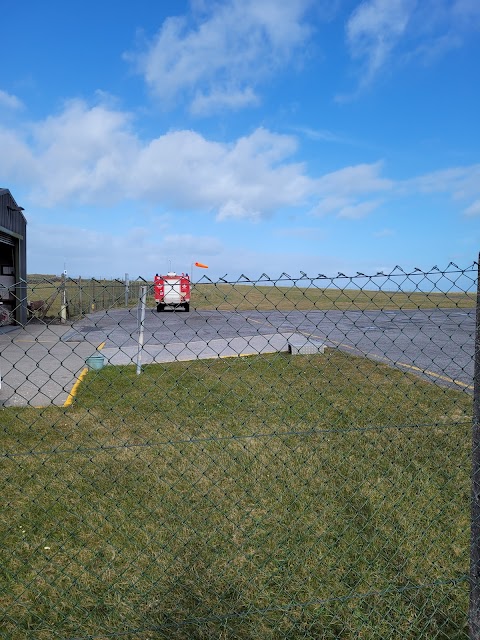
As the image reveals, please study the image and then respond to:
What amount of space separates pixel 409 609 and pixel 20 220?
61.6 feet

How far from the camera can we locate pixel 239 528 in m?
3.60

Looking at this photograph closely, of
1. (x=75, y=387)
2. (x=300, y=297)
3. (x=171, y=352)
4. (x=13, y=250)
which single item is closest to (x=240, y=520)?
(x=75, y=387)

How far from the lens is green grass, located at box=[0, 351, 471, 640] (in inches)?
106

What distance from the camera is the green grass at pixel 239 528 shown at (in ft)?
8.85

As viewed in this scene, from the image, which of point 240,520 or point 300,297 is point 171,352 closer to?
point 240,520

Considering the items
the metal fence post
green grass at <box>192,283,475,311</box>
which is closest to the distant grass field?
green grass at <box>192,283,475,311</box>

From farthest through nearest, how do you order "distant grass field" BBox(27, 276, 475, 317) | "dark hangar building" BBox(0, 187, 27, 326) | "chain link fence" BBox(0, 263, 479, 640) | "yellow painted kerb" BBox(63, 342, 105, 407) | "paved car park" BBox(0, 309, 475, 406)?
"dark hangar building" BBox(0, 187, 27, 326)
"paved car park" BBox(0, 309, 475, 406)
"yellow painted kerb" BBox(63, 342, 105, 407)
"distant grass field" BBox(27, 276, 475, 317)
"chain link fence" BBox(0, 263, 479, 640)

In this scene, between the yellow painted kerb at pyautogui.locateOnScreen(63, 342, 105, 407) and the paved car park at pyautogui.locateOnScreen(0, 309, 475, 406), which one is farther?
the paved car park at pyautogui.locateOnScreen(0, 309, 475, 406)

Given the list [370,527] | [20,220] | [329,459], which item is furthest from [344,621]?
[20,220]

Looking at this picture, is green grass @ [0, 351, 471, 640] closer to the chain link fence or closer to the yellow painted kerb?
the chain link fence

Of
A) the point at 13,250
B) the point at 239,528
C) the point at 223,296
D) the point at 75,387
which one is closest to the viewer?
the point at 223,296

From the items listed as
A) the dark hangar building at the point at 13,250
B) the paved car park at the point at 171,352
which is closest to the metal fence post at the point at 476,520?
the paved car park at the point at 171,352

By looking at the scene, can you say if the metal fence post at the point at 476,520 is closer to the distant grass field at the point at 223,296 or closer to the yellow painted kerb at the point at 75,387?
the distant grass field at the point at 223,296

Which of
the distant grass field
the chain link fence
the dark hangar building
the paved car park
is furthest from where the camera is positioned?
the dark hangar building
